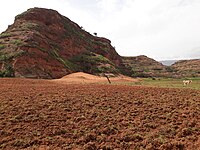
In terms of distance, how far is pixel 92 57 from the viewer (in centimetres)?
5788

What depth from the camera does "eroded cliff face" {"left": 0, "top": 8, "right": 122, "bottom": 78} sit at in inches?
1467

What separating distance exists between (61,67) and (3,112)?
3351cm

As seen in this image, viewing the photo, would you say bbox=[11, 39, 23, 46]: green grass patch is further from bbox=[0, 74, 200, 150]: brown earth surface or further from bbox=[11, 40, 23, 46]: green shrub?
bbox=[0, 74, 200, 150]: brown earth surface

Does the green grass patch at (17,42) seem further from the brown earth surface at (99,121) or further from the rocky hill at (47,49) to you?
the brown earth surface at (99,121)

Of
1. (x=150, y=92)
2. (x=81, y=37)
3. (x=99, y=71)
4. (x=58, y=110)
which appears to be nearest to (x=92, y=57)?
(x=99, y=71)

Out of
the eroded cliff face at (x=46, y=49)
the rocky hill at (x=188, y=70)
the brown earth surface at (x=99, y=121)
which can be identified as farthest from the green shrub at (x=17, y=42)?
the rocky hill at (x=188, y=70)

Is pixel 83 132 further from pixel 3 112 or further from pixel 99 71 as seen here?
pixel 99 71

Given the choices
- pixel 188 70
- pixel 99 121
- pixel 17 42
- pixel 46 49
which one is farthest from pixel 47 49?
pixel 188 70

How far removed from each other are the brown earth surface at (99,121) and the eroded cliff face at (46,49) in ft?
67.4

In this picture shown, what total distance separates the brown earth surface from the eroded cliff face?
20531mm

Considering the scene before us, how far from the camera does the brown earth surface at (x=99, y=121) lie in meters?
8.17

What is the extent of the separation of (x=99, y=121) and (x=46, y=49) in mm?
36282

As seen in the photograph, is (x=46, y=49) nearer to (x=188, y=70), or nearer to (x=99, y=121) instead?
(x=99, y=121)

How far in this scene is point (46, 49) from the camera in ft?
145
